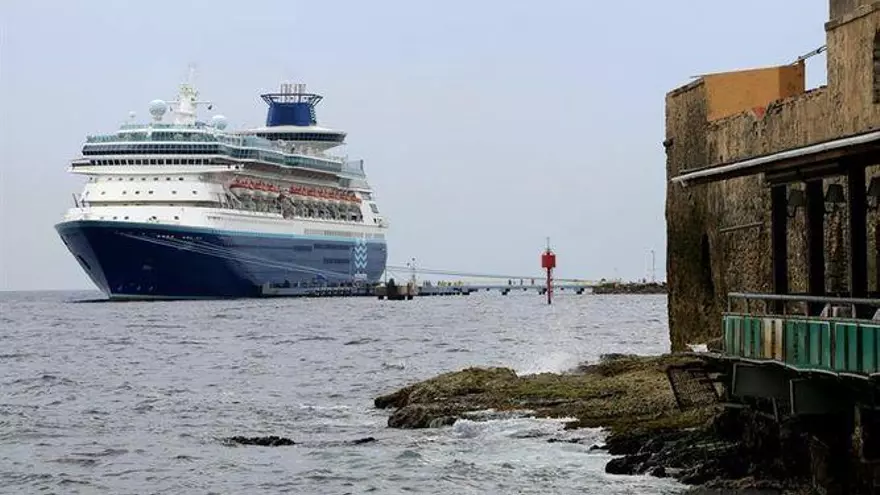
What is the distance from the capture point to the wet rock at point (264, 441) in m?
25.1

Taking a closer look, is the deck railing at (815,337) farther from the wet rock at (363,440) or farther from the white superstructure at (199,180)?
the white superstructure at (199,180)

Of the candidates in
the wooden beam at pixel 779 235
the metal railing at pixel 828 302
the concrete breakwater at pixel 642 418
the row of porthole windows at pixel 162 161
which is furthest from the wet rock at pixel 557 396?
the row of porthole windows at pixel 162 161

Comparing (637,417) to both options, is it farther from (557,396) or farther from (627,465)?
(557,396)

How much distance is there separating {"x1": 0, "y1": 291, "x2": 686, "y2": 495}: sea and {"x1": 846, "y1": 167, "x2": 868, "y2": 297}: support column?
2.64 metres

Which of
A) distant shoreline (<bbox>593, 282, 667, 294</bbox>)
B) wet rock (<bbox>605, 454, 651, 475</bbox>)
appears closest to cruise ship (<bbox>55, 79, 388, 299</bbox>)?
distant shoreline (<bbox>593, 282, 667, 294</bbox>)

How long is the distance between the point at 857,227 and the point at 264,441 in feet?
37.1

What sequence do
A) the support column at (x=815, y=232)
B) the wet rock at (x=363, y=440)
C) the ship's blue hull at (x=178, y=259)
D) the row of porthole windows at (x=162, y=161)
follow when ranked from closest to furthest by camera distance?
the support column at (x=815, y=232), the wet rock at (x=363, y=440), the ship's blue hull at (x=178, y=259), the row of porthole windows at (x=162, y=161)

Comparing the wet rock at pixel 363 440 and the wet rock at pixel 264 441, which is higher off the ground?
the wet rock at pixel 363 440

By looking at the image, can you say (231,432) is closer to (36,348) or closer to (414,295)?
(36,348)

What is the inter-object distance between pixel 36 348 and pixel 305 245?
57.9 metres

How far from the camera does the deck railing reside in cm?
1352

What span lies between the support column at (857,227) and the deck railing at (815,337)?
0.96 ft

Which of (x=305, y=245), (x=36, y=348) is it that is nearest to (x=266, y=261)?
(x=305, y=245)

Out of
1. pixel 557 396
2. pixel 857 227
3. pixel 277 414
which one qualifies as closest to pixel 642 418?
pixel 557 396
